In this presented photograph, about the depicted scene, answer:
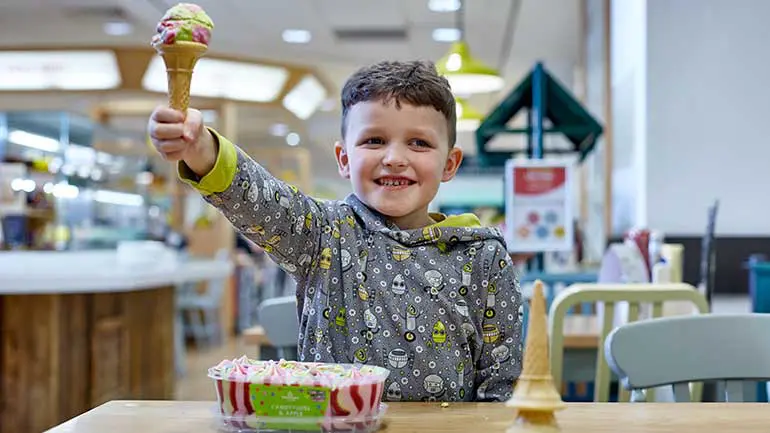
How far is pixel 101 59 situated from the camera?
903 centimetres


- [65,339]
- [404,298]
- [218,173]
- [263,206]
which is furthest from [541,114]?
[218,173]

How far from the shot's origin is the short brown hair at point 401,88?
1.42m

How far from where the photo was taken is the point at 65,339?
443 centimetres

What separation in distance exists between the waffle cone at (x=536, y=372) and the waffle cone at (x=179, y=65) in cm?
44

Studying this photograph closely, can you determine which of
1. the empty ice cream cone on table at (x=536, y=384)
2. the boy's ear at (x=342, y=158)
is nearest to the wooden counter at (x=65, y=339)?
the boy's ear at (x=342, y=158)

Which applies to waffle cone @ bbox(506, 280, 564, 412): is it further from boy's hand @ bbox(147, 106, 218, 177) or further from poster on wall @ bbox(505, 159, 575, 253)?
poster on wall @ bbox(505, 159, 575, 253)

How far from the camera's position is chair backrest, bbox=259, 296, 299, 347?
2.10 metres

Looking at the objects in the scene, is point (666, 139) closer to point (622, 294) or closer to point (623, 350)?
point (622, 294)

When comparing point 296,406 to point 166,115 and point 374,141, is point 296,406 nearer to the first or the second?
point 166,115

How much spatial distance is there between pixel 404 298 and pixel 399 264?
2.1 inches

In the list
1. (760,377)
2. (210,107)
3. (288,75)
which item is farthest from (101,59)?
(760,377)

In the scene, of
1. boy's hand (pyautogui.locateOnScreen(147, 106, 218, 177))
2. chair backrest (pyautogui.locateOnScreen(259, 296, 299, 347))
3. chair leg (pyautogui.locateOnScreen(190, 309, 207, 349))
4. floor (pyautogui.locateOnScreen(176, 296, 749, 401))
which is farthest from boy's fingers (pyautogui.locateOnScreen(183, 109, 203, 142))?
chair leg (pyautogui.locateOnScreen(190, 309, 207, 349))

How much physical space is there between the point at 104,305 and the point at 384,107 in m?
3.75

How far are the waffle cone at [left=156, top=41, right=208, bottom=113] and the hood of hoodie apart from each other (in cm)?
45
